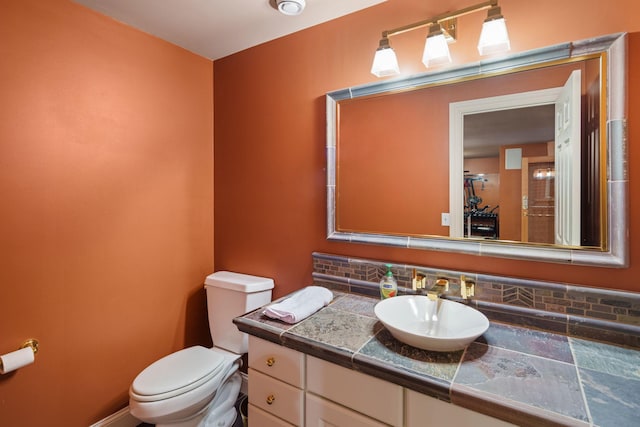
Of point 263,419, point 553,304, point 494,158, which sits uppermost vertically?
point 494,158

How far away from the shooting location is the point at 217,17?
5.42 ft

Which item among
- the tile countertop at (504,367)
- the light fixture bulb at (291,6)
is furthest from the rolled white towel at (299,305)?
the light fixture bulb at (291,6)

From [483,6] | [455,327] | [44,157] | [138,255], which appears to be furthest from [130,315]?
[483,6]

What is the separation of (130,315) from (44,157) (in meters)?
0.93

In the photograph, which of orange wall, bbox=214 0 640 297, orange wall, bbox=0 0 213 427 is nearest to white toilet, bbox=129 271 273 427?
orange wall, bbox=214 0 640 297

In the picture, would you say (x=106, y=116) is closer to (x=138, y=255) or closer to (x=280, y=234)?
(x=138, y=255)

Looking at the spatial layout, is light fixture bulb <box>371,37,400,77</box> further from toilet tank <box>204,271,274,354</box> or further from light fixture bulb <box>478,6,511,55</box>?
toilet tank <box>204,271,274,354</box>

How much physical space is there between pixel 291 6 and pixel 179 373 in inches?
74.4

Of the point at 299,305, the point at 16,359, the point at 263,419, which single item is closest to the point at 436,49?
the point at 299,305

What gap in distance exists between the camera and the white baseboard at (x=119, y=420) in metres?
1.64

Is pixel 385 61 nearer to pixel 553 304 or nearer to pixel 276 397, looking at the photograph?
pixel 553 304

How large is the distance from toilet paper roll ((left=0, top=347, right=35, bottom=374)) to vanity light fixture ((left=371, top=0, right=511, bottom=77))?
6.48ft

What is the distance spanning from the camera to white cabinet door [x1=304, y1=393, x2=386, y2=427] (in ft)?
3.20

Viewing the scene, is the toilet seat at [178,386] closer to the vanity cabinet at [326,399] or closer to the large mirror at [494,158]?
the vanity cabinet at [326,399]
